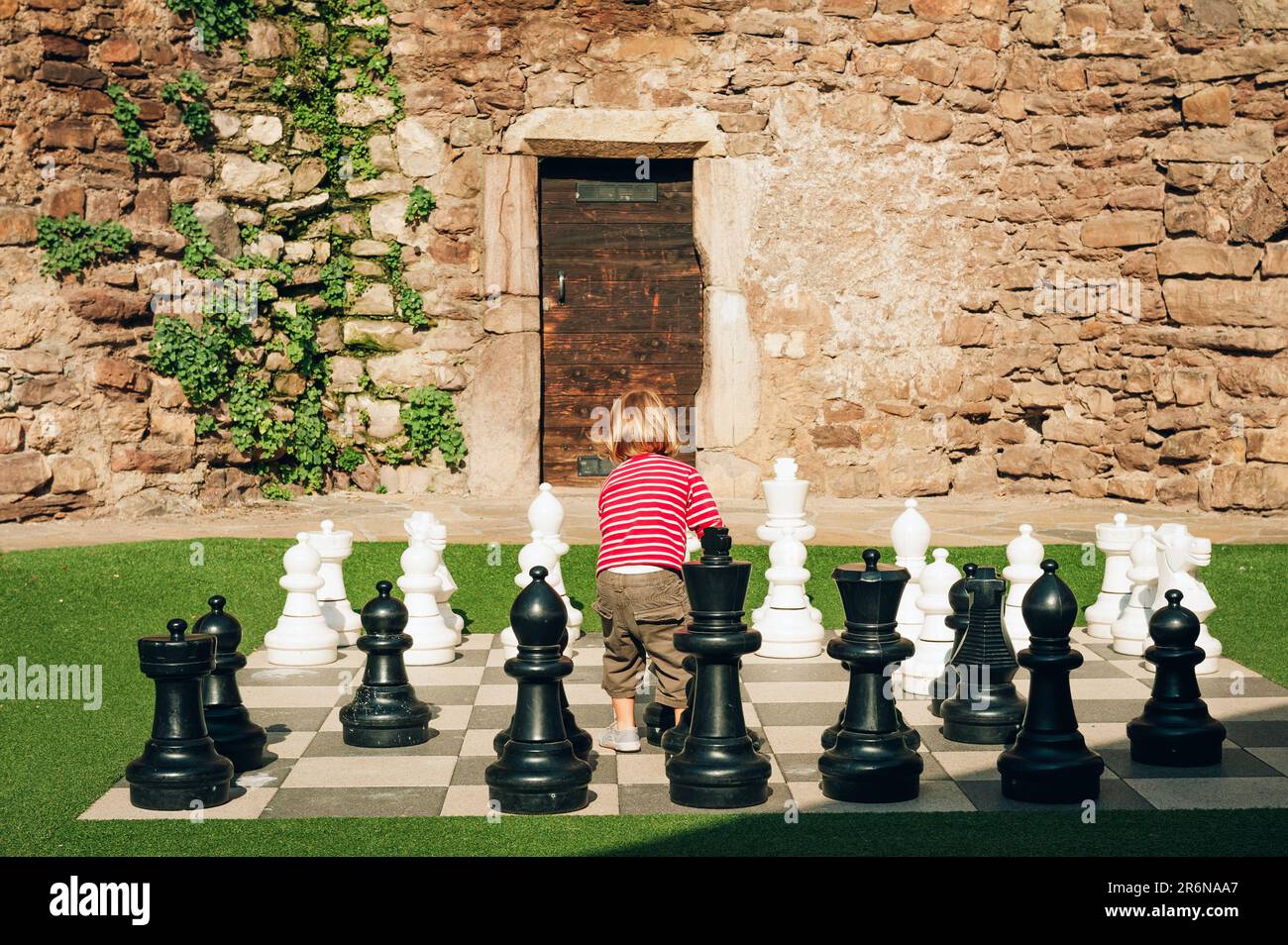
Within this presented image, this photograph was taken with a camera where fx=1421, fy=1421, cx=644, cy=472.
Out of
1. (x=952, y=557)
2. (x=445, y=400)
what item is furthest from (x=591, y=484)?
(x=952, y=557)

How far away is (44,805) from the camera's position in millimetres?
3662

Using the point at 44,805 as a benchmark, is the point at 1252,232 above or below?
above

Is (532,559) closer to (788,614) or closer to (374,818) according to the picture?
(788,614)

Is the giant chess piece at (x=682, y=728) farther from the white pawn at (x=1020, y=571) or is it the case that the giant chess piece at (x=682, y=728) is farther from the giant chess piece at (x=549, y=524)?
the white pawn at (x=1020, y=571)

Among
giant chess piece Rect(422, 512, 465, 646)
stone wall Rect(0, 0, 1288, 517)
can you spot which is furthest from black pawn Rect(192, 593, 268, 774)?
stone wall Rect(0, 0, 1288, 517)

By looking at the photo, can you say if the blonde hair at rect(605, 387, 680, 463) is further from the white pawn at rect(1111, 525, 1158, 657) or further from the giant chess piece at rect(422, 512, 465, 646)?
the white pawn at rect(1111, 525, 1158, 657)

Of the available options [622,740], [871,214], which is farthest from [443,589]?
[871,214]

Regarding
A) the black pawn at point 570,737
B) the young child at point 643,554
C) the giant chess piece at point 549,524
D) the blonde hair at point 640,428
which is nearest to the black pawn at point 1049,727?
the young child at point 643,554

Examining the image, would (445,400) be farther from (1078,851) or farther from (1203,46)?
(1078,851)

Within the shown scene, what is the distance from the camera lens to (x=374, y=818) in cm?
354

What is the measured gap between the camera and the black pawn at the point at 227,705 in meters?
4.00

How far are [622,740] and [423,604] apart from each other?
1603mm

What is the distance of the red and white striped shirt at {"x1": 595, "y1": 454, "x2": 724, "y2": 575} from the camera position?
4379 millimetres

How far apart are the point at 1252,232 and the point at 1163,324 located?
782mm
